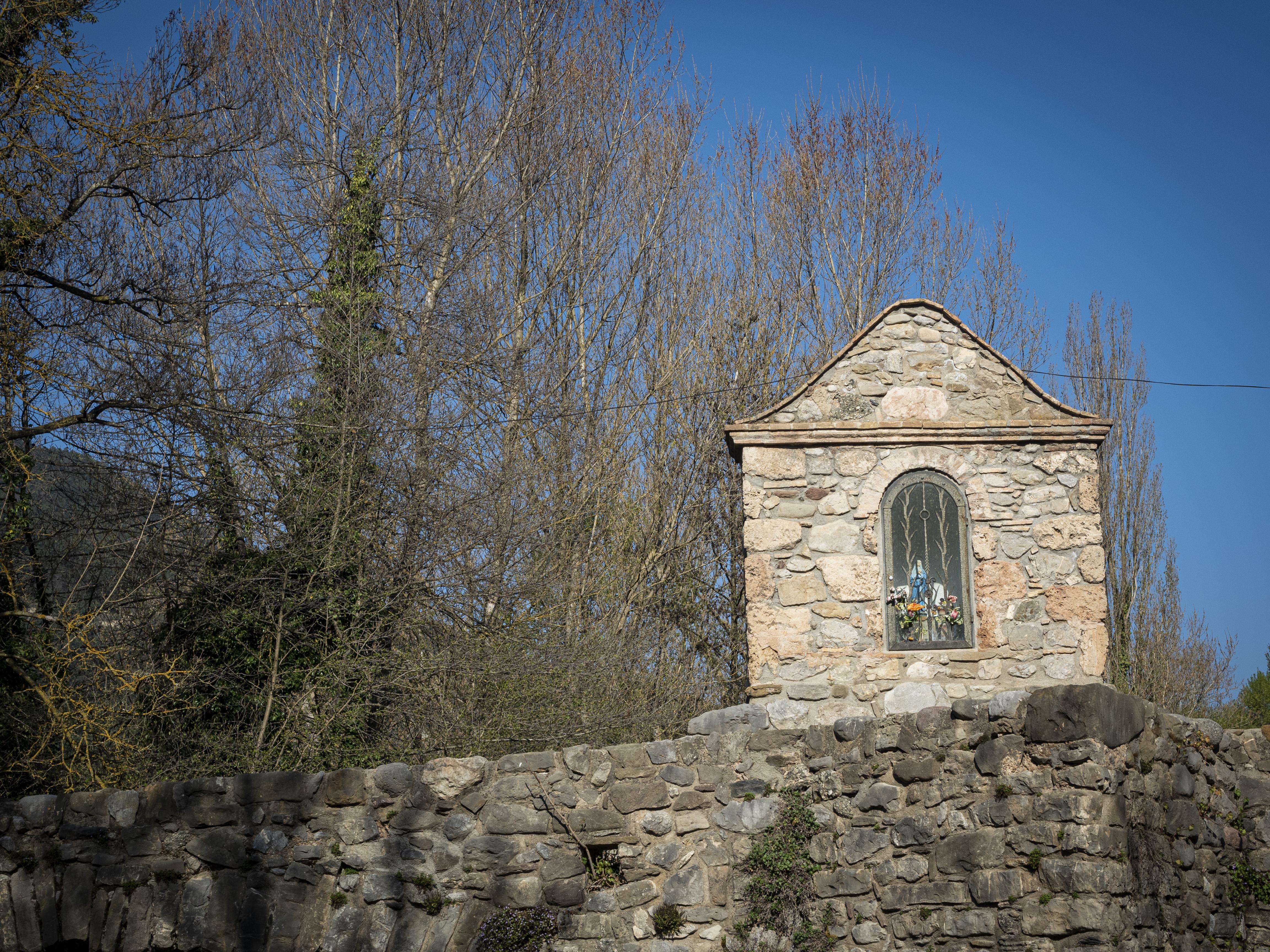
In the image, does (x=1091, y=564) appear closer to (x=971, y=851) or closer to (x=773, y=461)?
(x=773, y=461)

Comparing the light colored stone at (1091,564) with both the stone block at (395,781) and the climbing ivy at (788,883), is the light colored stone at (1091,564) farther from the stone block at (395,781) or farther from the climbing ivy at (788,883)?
the stone block at (395,781)

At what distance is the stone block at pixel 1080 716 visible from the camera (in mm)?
5648

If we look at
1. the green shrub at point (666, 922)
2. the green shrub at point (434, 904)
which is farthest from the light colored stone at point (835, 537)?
the green shrub at point (434, 904)

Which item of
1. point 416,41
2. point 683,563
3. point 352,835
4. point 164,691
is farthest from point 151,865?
point 416,41

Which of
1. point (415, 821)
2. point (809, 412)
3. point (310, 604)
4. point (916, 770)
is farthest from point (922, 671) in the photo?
point (310, 604)

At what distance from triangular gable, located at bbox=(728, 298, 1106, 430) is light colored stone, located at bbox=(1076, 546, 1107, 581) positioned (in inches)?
43.1

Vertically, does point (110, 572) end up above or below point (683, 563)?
below

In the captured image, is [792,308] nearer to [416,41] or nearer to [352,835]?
[416,41]

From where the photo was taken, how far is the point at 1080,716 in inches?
223

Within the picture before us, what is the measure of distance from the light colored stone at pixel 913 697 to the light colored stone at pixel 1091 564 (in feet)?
4.92

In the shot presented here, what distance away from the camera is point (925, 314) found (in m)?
9.12

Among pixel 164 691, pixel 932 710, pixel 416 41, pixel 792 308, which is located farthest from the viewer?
pixel 792 308

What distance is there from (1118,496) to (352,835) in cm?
1260

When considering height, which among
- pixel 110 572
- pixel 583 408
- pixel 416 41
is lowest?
pixel 110 572
